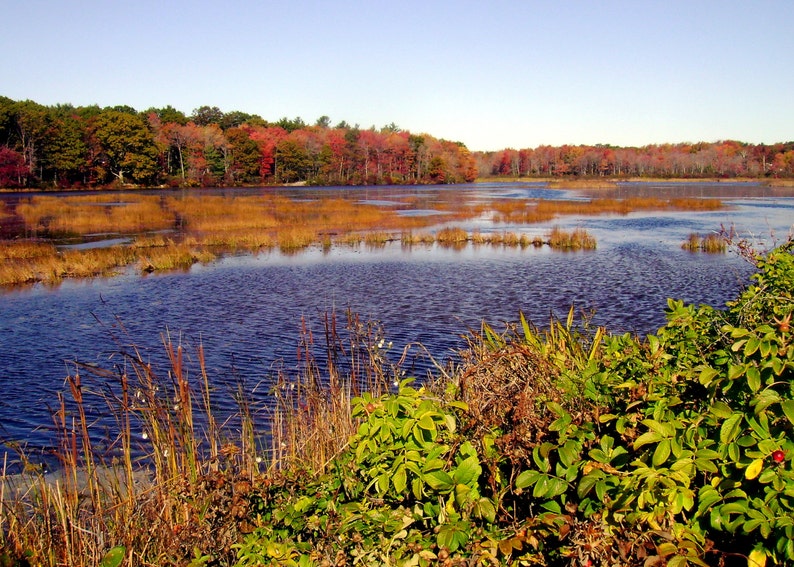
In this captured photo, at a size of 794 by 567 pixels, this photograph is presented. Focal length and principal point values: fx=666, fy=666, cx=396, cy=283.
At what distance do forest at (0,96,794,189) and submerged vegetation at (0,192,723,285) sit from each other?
133 feet

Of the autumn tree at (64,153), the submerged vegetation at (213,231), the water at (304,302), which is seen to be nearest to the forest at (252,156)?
the autumn tree at (64,153)

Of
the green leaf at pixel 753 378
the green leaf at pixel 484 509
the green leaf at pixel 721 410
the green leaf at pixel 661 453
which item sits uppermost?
the green leaf at pixel 753 378

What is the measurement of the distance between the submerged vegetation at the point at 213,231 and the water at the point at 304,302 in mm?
1596

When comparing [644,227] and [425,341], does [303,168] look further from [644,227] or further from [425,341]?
[425,341]

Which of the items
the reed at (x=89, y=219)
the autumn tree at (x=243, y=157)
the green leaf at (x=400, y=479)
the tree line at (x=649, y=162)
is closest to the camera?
the green leaf at (x=400, y=479)

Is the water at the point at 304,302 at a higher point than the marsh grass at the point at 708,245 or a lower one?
lower

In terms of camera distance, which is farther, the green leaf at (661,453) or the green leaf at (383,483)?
the green leaf at (383,483)

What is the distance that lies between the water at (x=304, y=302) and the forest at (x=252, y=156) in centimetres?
7365

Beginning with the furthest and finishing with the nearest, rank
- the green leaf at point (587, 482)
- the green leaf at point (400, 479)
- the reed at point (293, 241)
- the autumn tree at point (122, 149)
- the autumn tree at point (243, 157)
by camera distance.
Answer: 1. the autumn tree at point (243, 157)
2. the autumn tree at point (122, 149)
3. the reed at point (293, 241)
4. the green leaf at point (400, 479)
5. the green leaf at point (587, 482)

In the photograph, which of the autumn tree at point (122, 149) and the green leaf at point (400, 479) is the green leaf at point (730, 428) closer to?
the green leaf at point (400, 479)

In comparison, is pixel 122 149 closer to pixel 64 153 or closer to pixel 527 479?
pixel 64 153

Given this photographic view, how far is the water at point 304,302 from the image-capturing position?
39.3 feet

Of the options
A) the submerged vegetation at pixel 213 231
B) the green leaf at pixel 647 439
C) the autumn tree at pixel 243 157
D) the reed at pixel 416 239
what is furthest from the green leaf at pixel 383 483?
the autumn tree at pixel 243 157

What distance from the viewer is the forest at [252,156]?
90.7m
